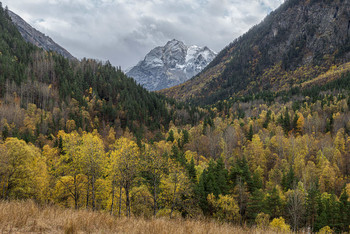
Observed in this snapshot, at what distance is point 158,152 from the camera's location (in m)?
34.5

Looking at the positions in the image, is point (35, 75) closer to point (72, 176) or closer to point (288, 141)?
point (72, 176)

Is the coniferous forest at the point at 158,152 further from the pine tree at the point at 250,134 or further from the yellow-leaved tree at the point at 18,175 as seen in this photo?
the yellow-leaved tree at the point at 18,175

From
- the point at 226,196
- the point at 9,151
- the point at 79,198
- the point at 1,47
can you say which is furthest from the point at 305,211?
the point at 1,47

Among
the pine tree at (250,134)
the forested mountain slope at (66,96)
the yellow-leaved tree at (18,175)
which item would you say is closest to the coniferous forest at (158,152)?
the pine tree at (250,134)

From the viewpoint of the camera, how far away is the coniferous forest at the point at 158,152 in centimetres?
2912

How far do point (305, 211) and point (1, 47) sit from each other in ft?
608

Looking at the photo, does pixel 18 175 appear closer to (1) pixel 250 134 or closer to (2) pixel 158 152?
(2) pixel 158 152

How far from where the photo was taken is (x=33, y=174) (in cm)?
3008

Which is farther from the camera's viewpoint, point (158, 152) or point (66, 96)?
point (66, 96)

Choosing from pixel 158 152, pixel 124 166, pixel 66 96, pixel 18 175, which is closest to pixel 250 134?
pixel 158 152

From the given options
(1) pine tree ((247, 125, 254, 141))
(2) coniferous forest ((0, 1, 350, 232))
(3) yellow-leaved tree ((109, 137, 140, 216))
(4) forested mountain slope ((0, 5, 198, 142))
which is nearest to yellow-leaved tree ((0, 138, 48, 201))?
(2) coniferous forest ((0, 1, 350, 232))

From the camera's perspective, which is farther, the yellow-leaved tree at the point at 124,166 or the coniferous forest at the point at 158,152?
the coniferous forest at the point at 158,152

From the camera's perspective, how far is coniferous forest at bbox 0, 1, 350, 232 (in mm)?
29125

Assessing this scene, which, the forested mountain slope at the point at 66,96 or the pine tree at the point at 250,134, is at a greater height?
the forested mountain slope at the point at 66,96
